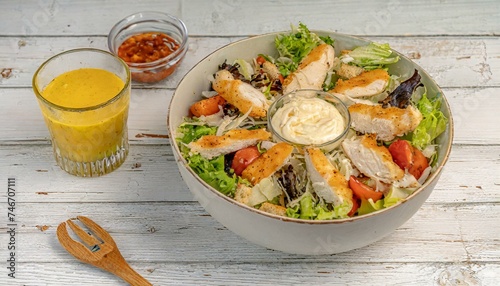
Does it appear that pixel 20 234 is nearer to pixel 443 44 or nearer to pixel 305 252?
pixel 305 252

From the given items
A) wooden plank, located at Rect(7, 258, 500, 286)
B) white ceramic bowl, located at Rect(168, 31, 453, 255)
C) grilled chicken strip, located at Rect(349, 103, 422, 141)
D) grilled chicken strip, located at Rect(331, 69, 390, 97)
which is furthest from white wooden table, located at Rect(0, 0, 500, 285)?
grilled chicken strip, located at Rect(331, 69, 390, 97)

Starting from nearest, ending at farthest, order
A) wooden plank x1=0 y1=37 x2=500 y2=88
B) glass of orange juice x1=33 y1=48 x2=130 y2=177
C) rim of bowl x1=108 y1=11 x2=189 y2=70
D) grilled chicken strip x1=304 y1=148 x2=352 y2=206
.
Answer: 1. grilled chicken strip x1=304 y1=148 x2=352 y2=206
2. glass of orange juice x1=33 y1=48 x2=130 y2=177
3. rim of bowl x1=108 y1=11 x2=189 y2=70
4. wooden plank x1=0 y1=37 x2=500 y2=88

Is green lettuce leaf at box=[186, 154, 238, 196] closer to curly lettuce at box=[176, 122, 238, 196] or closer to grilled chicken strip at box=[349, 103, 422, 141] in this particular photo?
curly lettuce at box=[176, 122, 238, 196]

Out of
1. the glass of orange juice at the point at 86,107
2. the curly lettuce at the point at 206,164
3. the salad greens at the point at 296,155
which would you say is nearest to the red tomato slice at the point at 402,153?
the salad greens at the point at 296,155

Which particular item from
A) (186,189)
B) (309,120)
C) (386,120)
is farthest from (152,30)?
(386,120)

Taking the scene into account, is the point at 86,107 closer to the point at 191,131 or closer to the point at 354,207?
the point at 191,131
